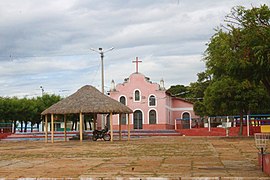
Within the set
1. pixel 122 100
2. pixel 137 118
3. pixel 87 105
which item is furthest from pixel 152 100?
pixel 87 105

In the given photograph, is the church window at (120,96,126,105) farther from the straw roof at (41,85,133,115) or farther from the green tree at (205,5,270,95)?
the green tree at (205,5,270,95)

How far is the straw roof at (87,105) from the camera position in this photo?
3105 centimetres

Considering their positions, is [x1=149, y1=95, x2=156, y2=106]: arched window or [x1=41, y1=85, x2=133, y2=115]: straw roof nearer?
[x1=41, y1=85, x2=133, y2=115]: straw roof

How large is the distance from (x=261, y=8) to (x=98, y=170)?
799 centimetres

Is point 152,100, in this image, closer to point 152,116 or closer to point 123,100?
point 152,116

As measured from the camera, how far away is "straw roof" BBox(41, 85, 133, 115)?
3105cm

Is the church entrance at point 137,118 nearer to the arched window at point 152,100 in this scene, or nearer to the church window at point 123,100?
the arched window at point 152,100

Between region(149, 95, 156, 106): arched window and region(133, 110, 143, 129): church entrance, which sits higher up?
region(149, 95, 156, 106): arched window

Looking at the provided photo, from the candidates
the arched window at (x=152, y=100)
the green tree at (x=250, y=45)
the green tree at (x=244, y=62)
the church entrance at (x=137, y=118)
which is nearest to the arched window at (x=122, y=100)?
the church entrance at (x=137, y=118)

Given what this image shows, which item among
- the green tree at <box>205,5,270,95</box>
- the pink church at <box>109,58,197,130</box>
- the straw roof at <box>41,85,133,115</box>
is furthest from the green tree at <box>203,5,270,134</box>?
the pink church at <box>109,58,197,130</box>

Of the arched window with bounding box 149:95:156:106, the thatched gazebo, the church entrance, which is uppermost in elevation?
the arched window with bounding box 149:95:156:106

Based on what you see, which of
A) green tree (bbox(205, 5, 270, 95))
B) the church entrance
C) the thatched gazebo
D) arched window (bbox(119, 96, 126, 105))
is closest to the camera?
green tree (bbox(205, 5, 270, 95))

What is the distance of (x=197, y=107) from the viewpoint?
52656 mm

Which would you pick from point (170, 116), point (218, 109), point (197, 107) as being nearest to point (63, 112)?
point (218, 109)
